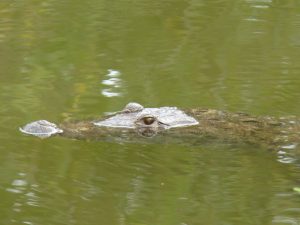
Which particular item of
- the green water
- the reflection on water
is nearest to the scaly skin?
the green water

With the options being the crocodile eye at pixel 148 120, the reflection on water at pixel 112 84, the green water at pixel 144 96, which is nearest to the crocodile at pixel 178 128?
the crocodile eye at pixel 148 120

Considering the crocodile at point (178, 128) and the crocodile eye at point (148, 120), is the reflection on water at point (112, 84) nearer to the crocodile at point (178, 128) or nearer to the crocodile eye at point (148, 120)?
the crocodile at point (178, 128)

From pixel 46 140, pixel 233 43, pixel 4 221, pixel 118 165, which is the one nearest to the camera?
pixel 4 221

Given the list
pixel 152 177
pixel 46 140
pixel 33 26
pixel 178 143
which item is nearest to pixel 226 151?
pixel 178 143

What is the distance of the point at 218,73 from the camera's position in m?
8.19

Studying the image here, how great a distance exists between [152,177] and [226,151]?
2.56 feet

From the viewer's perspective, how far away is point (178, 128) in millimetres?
6648

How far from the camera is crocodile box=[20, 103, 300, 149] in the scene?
6441 mm

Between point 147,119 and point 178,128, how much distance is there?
250mm

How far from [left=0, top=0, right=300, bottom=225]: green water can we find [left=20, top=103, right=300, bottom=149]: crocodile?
0.35 ft

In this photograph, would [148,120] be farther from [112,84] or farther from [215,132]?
[112,84]

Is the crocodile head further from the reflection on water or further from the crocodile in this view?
the reflection on water

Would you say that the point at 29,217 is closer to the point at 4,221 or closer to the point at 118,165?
the point at 4,221

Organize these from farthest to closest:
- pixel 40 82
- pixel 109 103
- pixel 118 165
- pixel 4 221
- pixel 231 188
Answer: pixel 40 82, pixel 109 103, pixel 118 165, pixel 231 188, pixel 4 221
